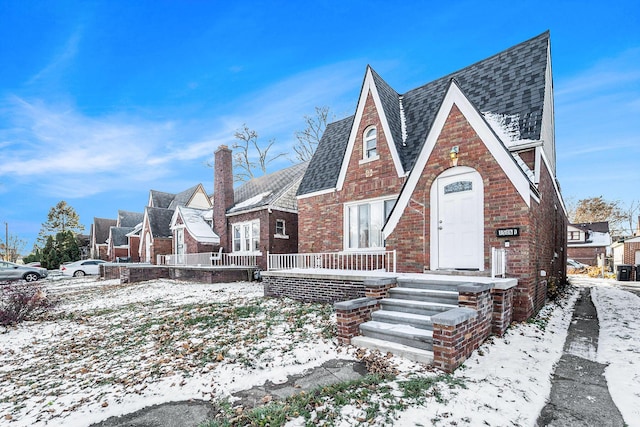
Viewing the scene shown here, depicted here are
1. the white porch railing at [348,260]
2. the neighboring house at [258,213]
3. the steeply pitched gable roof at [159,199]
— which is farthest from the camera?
the steeply pitched gable roof at [159,199]

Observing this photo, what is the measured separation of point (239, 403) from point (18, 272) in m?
25.1

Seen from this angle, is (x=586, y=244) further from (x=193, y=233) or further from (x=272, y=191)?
(x=193, y=233)

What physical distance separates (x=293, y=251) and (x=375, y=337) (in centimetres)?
1173

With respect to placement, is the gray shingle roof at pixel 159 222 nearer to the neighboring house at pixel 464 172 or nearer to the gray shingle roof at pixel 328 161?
the gray shingle roof at pixel 328 161

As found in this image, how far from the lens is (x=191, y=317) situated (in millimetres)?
7254

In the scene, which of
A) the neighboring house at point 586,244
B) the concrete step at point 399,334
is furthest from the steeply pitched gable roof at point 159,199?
the neighboring house at point 586,244

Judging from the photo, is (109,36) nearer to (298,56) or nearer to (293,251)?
(298,56)

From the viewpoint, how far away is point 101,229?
137ft

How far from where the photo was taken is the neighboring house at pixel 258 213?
15659mm

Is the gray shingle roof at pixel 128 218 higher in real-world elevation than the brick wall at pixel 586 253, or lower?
higher

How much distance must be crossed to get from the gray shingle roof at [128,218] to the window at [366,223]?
37.6m

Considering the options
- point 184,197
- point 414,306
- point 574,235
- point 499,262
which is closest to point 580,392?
point 414,306

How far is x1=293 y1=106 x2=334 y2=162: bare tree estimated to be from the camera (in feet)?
91.6

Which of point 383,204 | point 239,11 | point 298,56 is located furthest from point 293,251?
point 298,56
